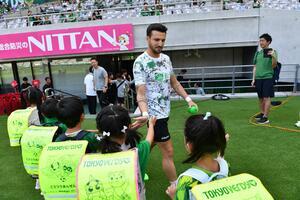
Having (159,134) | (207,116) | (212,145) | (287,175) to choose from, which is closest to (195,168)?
(212,145)

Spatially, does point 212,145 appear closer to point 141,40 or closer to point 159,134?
point 159,134

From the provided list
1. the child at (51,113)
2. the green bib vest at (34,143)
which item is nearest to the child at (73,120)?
the green bib vest at (34,143)

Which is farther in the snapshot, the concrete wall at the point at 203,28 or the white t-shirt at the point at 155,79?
the concrete wall at the point at 203,28

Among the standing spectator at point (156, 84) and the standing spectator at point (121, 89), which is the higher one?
the standing spectator at point (156, 84)

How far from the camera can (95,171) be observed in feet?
6.18

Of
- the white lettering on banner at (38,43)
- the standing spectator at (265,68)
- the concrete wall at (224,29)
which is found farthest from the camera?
the white lettering on banner at (38,43)

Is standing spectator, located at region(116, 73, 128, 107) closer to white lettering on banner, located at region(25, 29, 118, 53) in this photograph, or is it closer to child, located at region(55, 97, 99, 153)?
white lettering on banner, located at region(25, 29, 118, 53)

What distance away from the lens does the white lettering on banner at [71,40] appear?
11164 mm

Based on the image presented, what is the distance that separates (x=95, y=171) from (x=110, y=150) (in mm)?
246

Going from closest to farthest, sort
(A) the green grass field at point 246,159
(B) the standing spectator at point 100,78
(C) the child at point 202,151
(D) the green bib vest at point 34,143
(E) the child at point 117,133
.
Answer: (C) the child at point 202,151
(E) the child at point 117,133
(D) the green bib vest at point 34,143
(A) the green grass field at point 246,159
(B) the standing spectator at point 100,78

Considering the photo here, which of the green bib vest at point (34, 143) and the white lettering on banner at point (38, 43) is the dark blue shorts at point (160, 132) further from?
the white lettering on banner at point (38, 43)

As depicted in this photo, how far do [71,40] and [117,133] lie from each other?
9976mm

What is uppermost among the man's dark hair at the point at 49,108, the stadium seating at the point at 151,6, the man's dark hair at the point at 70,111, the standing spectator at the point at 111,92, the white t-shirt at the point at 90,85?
the stadium seating at the point at 151,6

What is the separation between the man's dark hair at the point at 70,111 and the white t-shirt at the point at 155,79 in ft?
2.20
